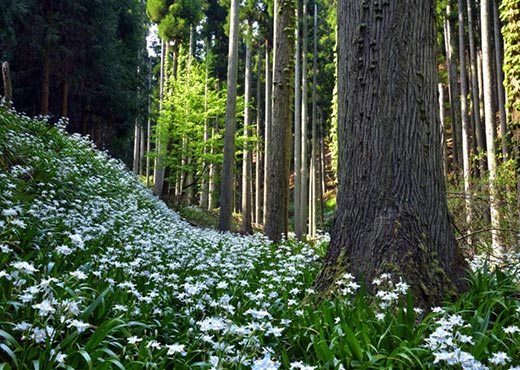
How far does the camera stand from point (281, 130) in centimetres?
804

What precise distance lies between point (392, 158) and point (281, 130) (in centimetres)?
518

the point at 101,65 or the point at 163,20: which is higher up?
the point at 163,20

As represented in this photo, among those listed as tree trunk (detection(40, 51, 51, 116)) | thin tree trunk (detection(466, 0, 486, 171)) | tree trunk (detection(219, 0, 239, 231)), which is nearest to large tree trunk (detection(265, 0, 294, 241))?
tree trunk (detection(219, 0, 239, 231))

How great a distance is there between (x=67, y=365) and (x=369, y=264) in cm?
196

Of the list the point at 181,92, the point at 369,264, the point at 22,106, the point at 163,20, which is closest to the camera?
the point at 369,264

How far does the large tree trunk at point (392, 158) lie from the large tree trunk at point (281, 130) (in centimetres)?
467

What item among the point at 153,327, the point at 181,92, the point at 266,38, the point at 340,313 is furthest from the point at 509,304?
the point at 266,38

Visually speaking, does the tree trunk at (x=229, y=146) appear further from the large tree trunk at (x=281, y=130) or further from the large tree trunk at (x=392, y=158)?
the large tree trunk at (x=392, y=158)

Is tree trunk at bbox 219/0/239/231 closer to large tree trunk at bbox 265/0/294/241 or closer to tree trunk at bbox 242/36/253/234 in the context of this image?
large tree trunk at bbox 265/0/294/241

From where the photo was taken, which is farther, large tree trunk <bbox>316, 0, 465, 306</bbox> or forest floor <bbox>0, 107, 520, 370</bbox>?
large tree trunk <bbox>316, 0, 465, 306</bbox>

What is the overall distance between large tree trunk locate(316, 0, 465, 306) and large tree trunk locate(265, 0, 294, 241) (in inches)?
184

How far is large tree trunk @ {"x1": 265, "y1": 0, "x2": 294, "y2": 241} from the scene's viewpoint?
7863mm

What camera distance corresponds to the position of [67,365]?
179 centimetres

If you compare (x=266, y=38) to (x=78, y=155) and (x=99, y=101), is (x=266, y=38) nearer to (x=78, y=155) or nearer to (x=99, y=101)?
(x=99, y=101)
